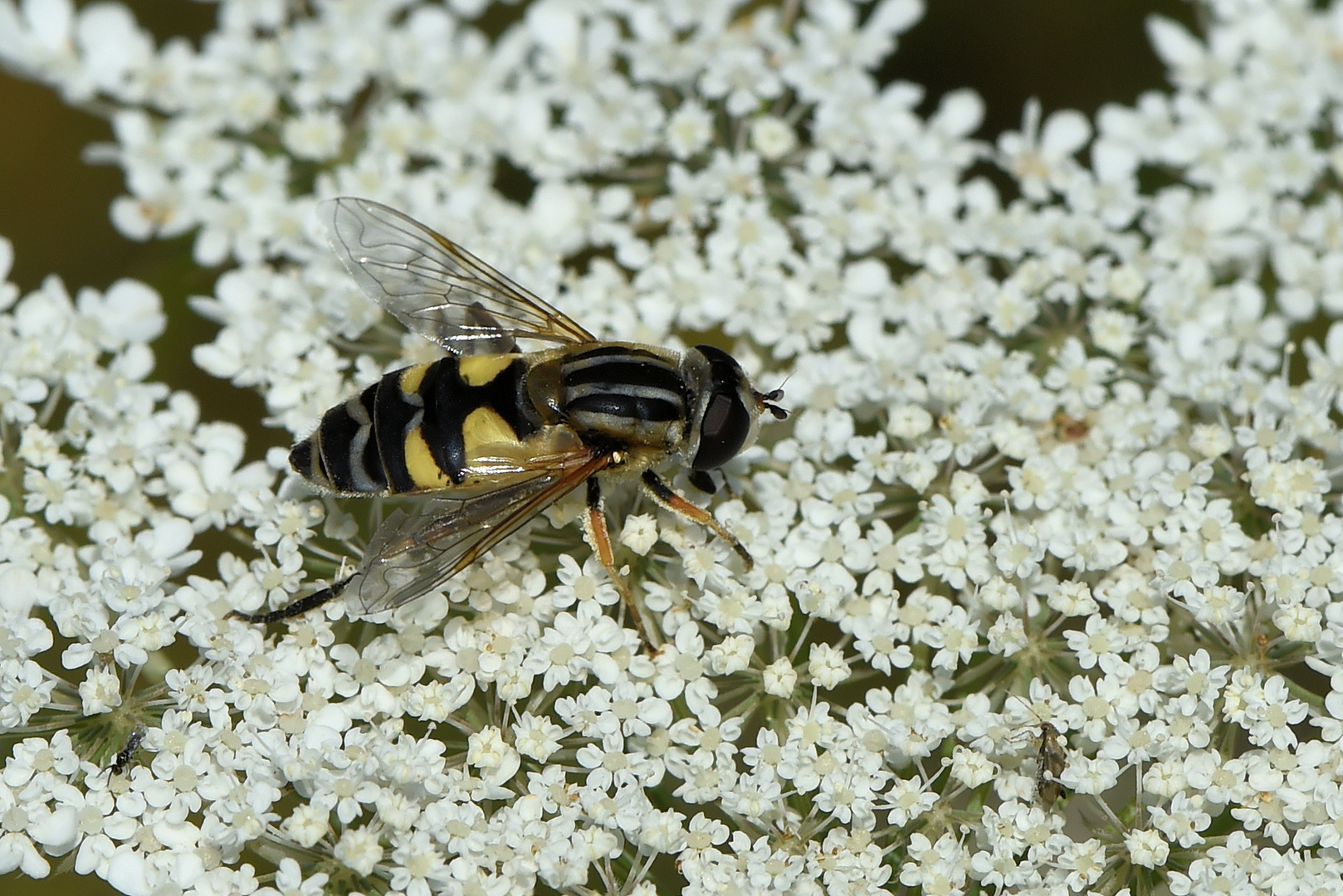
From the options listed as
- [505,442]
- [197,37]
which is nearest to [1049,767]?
[505,442]

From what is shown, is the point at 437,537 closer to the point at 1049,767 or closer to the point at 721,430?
the point at 721,430

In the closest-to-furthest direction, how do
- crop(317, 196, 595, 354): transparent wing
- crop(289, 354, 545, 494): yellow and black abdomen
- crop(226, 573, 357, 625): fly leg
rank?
1. crop(289, 354, 545, 494): yellow and black abdomen
2. crop(226, 573, 357, 625): fly leg
3. crop(317, 196, 595, 354): transparent wing

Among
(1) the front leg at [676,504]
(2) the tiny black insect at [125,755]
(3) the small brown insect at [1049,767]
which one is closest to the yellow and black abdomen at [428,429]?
(1) the front leg at [676,504]

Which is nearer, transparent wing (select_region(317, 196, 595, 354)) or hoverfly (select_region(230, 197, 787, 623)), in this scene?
hoverfly (select_region(230, 197, 787, 623))

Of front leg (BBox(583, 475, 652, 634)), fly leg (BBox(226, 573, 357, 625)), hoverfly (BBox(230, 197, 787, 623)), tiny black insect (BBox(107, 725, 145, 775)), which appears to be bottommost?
tiny black insect (BBox(107, 725, 145, 775))

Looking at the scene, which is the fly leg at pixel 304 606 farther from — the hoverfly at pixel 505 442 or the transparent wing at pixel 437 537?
the transparent wing at pixel 437 537

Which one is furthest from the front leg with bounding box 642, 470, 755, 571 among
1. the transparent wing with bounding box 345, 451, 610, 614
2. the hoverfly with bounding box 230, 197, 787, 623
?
the transparent wing with bounding box 345, 451, 610, 614

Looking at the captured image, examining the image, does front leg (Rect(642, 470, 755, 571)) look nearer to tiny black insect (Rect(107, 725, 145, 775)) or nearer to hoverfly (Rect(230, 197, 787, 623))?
hoverfly (Rect(230, 197, 787, 623))
